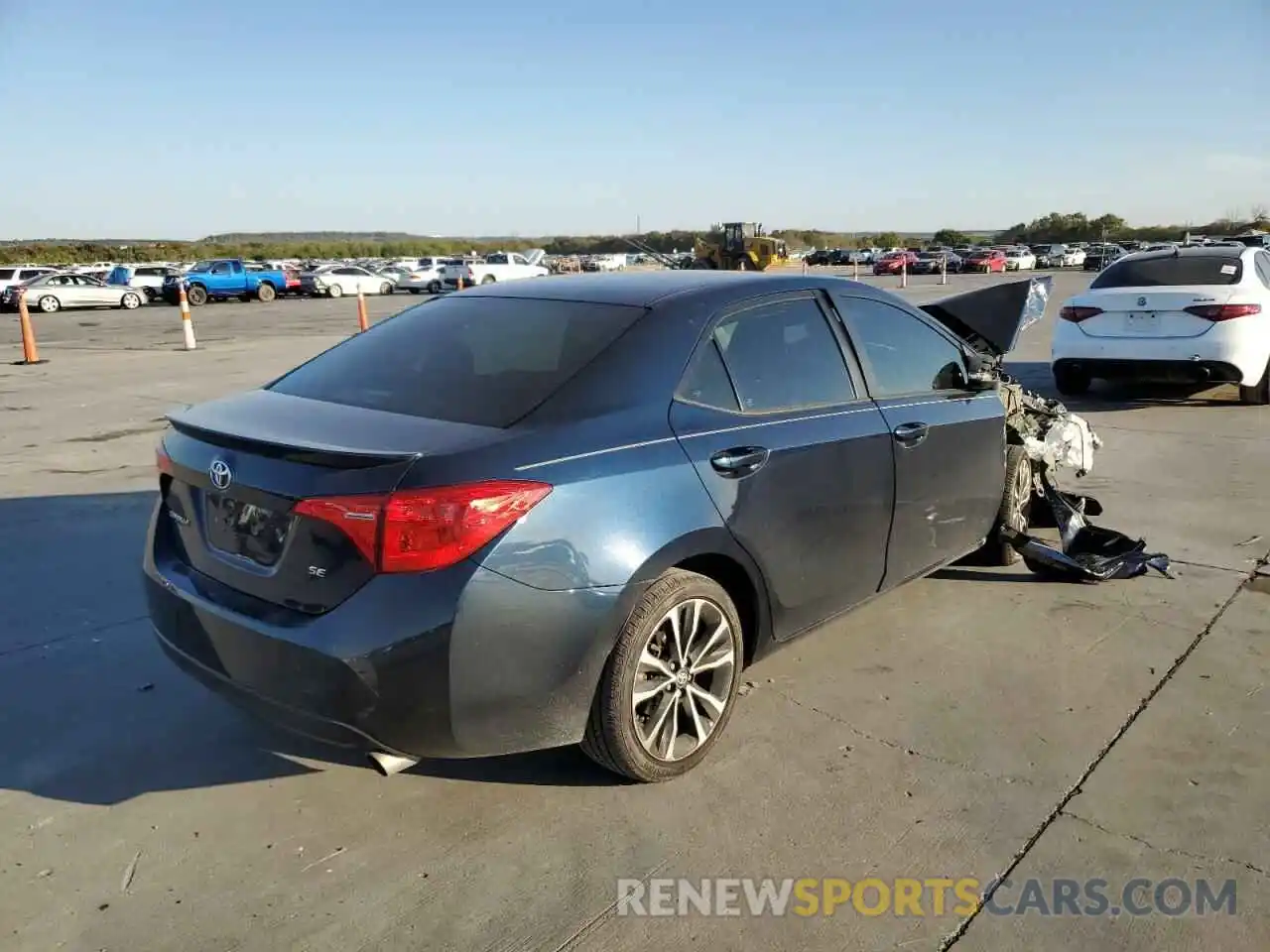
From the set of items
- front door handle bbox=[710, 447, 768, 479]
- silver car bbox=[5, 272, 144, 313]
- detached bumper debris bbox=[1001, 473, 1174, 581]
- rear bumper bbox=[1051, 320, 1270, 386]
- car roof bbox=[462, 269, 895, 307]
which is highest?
car roof bbox=[462, 269, 895, 307]

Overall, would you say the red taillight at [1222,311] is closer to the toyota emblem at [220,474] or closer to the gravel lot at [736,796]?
the gravel lot at [736,796]

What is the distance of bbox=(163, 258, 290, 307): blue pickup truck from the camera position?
36719 millimetres

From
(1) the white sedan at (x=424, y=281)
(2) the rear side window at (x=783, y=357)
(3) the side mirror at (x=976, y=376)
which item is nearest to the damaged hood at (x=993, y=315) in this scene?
(3) the side mirror at (x=976, y=376)

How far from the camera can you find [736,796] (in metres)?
3.26

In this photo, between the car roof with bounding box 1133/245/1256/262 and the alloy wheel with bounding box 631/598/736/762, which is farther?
the car roof with bounding box 1133/245/1256/262

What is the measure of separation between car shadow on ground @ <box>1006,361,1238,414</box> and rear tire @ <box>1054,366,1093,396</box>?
0.08 meters

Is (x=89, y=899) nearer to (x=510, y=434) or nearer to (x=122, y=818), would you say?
(x=122, y=818)

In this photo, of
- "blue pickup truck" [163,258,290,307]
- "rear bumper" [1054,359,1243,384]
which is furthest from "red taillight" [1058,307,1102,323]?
"blue pickup truck" [163,258,290,307]

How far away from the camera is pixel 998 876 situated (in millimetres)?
2834

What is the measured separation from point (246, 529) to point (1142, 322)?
30.7ft

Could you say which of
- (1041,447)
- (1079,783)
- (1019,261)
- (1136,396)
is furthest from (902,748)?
(1019,261)

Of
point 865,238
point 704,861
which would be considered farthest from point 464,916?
point 865,238

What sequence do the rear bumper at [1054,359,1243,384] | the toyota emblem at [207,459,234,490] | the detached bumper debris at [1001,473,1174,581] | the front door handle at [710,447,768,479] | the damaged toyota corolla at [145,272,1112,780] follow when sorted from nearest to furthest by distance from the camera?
the damaged toyota corolla at [145,272,1112,780] → the toyota emblem at [207,459,234,490] → the front door handle at [710,447,768,479] → the detached bumper debris at [1001,473,1174,581] → the rear bumper at [1054,359,1243,384]

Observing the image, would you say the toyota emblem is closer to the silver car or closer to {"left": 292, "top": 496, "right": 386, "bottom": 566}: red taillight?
{"left": 292, "top": 496, "right": 386, "bottom": 566}: red taillight
